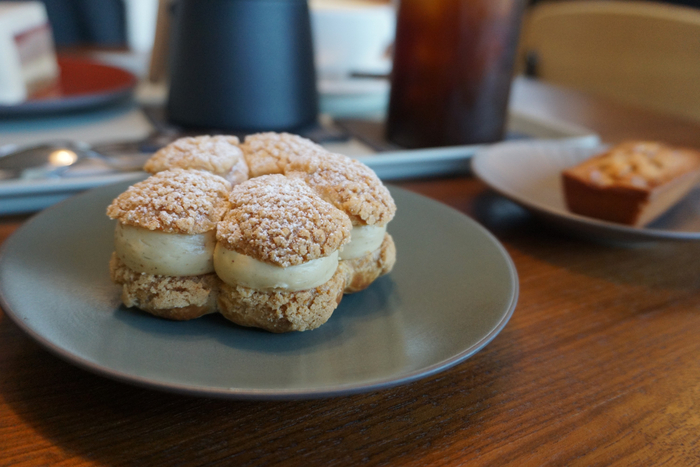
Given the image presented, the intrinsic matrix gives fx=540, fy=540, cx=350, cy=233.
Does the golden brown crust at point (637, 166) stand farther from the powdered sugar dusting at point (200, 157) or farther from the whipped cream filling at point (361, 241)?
the powdered sugar dusting at point (200, 157)

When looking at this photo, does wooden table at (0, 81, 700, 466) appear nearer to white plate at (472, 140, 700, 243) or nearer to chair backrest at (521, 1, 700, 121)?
white plate at (472, 140, 700, 243)

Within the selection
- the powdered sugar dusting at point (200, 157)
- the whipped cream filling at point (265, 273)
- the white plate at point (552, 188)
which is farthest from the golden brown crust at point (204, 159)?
the white plate at point (552, 188)

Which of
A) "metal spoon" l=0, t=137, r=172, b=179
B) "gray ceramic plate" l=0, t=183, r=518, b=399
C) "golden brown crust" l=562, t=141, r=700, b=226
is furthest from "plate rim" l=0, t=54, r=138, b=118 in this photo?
"golden brown crust" l=562, t=141, r=700, b=226

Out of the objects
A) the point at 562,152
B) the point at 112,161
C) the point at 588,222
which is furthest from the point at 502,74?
the point at 112,161

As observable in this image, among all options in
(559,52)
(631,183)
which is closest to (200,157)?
(631,183)

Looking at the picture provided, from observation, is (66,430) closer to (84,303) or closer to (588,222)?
(84,303)

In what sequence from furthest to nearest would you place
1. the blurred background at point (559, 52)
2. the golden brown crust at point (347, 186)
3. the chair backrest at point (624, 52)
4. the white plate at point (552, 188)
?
the chair backrest at point (624, 52)
the blurred background at point (559, 52)
the white plate at point (552, 188)
the golden brown crust at point (347, 186)
